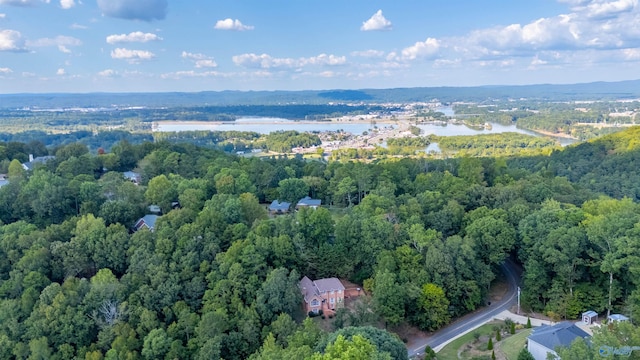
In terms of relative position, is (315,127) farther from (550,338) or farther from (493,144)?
(550,338)

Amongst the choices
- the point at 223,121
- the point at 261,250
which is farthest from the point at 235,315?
the point at 223,121

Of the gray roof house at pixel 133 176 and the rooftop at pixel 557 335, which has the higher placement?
the gray roof house at pixel 133 176

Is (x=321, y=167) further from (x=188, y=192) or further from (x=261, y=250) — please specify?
(x=261, y=250)

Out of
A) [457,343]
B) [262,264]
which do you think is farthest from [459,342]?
[262,264]

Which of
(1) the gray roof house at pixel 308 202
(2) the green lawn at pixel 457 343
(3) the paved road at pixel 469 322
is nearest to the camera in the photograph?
(2) the green lawn at pixel 457 343

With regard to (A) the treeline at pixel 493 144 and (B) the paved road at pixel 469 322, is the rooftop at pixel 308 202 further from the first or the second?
(A) the treeline at pixel 493 144

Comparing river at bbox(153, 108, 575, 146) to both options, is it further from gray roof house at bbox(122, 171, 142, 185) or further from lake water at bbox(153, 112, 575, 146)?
gray roof house at bbox(122, 171, 142, 185)

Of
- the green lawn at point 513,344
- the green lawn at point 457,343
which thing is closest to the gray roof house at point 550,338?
the green lawn at point 513,344
